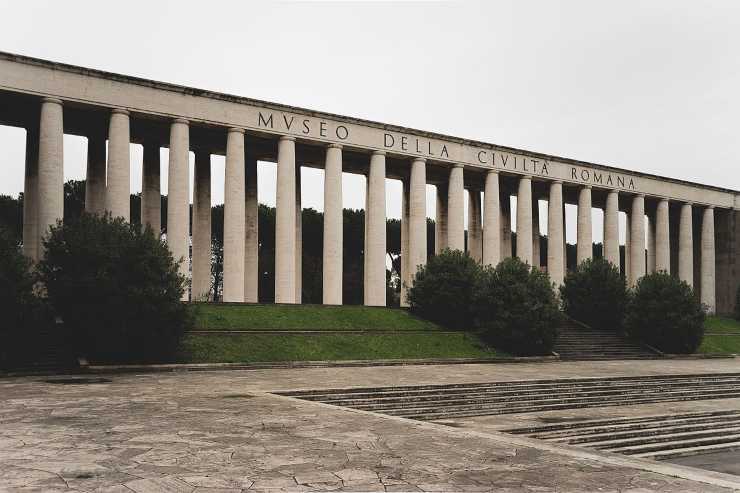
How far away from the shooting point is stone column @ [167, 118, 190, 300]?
141 feet

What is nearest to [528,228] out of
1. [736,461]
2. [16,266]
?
[16,266]

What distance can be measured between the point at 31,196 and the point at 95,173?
13.8ft

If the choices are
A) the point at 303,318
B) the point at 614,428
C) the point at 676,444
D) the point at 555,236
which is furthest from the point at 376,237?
the point at 676,444

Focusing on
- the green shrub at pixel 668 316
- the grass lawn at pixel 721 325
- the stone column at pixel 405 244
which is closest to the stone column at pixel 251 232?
the stone column at pixel 405 244

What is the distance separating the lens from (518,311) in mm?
41281

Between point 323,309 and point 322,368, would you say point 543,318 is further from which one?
point 322,368

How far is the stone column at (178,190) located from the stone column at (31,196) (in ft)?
24.5

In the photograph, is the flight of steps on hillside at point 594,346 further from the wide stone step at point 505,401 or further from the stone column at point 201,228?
the stone column at point 201,228

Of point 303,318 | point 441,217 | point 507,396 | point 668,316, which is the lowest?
point 507,396

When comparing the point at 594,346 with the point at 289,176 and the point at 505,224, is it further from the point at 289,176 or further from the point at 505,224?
the point at 289,176

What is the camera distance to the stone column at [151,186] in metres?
47.2

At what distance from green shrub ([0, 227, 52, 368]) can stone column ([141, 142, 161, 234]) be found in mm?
18458

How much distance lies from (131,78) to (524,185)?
31676 mm

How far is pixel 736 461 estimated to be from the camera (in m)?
14.1
